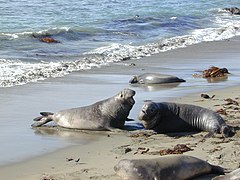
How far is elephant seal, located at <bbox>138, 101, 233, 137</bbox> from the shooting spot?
712cm

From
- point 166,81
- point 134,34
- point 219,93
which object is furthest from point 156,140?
point 134,34

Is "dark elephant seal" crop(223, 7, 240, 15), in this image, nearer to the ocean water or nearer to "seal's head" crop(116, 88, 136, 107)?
the ocean water

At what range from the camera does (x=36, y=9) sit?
2422cm

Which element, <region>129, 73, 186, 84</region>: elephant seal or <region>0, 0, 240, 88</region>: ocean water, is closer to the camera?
<region>129, 73, 186, 84</region>: elephant seal

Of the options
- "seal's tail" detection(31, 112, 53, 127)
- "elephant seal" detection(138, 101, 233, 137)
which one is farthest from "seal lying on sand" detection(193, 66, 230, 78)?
"seal's tail" detection(31, 112, 53, 127)

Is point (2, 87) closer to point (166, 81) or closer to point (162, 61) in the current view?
point (166, 81)

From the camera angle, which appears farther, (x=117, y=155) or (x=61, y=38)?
(x=61, y=38)

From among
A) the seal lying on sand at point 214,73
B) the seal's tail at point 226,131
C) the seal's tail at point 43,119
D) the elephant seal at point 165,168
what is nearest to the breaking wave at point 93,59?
the seal lying on sand at point 214,73

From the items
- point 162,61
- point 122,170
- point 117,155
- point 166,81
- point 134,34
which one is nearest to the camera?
point 122,170

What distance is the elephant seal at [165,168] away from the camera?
5023 millimetres

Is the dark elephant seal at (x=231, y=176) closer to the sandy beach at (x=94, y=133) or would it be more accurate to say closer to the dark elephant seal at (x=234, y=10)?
the sandy beach at (x=94, y=133)

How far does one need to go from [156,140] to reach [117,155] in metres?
0.81

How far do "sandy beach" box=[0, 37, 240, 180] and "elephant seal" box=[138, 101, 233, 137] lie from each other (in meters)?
0.14

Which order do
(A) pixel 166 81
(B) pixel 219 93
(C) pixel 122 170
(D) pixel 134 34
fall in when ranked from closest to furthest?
(C) pixel 122 170
(B) pixel 219 93
(A) pixel 166 81
(D) pixel 134 34
